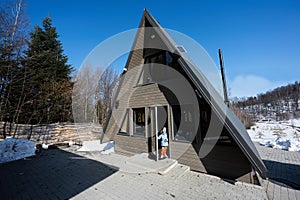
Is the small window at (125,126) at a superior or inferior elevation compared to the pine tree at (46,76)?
inferior

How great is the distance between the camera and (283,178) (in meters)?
4.23

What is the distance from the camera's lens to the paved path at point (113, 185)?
3467mm

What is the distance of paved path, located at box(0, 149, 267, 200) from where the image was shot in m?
3.47

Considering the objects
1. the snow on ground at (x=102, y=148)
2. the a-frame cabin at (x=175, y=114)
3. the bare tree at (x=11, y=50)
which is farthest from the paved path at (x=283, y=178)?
the bare tree at (x=11, y=50)

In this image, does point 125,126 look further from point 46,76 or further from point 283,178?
point 46,76

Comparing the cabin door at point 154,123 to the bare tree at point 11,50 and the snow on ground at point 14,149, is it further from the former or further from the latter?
the bare tree at point 11,50

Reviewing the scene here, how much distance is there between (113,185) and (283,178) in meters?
5.18

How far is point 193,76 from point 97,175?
4.58m

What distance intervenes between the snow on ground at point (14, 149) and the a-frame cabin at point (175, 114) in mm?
4578

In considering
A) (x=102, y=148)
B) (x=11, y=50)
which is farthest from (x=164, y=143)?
(x=11, y=50)

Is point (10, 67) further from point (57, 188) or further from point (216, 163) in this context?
point (216, 163)

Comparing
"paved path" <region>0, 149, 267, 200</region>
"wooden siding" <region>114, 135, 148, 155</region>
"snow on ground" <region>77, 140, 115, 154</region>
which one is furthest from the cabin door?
"snow on ground" <region>77, 140, 115, 154</region>

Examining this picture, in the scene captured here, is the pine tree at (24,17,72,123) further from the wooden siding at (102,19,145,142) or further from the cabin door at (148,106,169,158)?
the cabin door at (148,106,169,158)

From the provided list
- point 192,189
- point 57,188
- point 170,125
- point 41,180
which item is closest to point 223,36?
point 170,125
